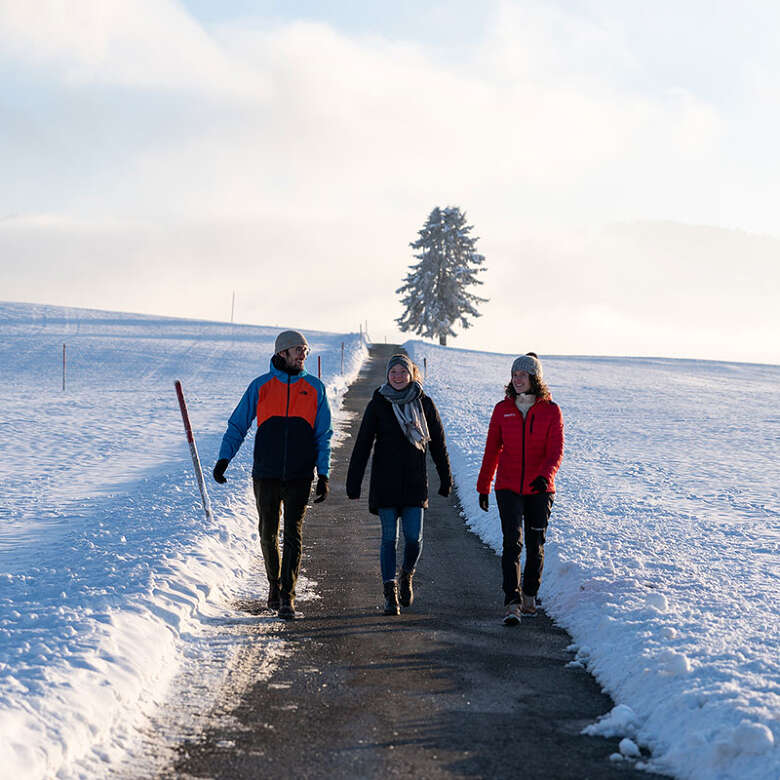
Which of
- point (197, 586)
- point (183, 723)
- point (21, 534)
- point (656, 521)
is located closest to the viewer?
point (183, 723)

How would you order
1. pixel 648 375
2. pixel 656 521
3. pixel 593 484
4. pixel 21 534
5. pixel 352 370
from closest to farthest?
1. pixel 21 534
2. pixel 656 521
3. pixel 593 484
4. pixel 352 370
5. pixel 648 375

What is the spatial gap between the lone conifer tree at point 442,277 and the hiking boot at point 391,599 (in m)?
63.0

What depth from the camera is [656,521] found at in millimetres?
11141

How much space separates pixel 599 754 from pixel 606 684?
1.05 meters

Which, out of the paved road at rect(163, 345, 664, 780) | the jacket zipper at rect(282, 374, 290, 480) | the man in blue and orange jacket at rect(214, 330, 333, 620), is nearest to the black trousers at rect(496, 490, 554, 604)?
the paved road at rect(163, 345, 664, 780)

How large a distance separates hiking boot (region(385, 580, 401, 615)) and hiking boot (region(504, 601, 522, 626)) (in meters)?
0.89

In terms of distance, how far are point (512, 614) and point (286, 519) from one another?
198cm

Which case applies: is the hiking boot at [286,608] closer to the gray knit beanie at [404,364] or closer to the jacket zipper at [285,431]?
the jacket zipper at [285,431]

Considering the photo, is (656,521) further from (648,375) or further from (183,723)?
(648,375)

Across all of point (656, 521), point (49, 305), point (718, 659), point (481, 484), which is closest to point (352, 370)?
point (656, 521)

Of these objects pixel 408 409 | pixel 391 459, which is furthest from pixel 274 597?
pixel 408 409

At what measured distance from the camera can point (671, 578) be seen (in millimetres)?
7852

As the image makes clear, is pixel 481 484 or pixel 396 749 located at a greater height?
pixel 481 484

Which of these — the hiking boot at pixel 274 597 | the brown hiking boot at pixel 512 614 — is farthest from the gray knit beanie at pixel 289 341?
→ the brown hiking boot at pixel 512 614
